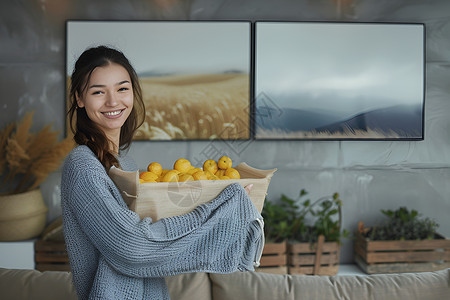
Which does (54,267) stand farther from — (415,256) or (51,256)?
(415,256)

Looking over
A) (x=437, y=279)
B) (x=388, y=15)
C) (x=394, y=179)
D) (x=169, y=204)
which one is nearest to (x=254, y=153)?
(x=394, y=179)

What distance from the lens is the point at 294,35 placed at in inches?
113

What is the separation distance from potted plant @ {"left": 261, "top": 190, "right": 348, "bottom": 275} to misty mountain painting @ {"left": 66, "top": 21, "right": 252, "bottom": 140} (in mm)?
678

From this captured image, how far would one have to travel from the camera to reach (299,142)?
2947 mm

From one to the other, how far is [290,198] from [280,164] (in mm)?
248

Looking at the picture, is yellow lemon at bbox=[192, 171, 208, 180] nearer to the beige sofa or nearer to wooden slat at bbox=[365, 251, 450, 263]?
the beige sofa

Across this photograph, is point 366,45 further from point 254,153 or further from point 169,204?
point 169,204

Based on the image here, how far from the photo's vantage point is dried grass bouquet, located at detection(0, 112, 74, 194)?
102 inches

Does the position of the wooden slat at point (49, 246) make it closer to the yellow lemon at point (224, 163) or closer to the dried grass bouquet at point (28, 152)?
the dried grass bouquet at point (28, 152)

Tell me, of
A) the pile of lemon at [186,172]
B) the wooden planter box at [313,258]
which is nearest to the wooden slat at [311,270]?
the wooden planter box at [313,258]

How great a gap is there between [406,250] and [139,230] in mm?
2221

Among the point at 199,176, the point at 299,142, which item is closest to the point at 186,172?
the point at 199,176

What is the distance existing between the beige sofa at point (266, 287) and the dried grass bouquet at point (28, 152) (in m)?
1.10

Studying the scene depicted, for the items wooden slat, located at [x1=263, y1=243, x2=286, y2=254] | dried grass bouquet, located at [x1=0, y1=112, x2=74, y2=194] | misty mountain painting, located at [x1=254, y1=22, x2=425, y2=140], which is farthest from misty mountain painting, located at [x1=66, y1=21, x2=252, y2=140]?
wooden slat, located at [x1=263, y1=243, x2=286, y2=254]
